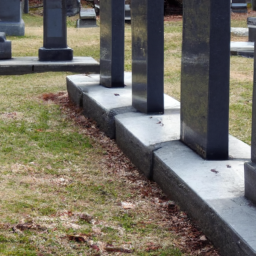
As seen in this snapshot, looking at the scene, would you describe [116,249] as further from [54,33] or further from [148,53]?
[54,33]

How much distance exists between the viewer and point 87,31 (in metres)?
16.5

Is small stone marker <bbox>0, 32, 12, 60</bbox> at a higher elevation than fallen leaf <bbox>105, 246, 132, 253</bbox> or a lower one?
higher

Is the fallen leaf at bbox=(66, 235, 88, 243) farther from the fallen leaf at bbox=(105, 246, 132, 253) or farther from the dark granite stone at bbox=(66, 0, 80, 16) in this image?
the dark granite stone at bbox=(66, 0, 80, 16)

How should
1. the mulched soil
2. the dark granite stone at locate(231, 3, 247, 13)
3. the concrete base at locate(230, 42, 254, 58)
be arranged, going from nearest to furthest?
the mulched soil
the concrete base at locate(230, 42, 254, 58)
the dark granite stone at locate(231, 3, 247, 13)

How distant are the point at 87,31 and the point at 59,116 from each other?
10.6 meters

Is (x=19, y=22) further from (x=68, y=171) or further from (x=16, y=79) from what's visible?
(x=68, y=171)

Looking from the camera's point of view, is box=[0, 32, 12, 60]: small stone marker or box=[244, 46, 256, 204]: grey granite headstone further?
box=[0, 32, 12, 60]: small stone marker

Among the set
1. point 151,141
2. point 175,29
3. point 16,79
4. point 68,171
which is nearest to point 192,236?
point 151,141

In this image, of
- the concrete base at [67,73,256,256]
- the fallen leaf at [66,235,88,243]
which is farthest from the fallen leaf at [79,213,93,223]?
the concrete base at [67,73,256,256]

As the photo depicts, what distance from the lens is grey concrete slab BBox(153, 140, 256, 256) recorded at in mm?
2695

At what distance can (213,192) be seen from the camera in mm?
3119

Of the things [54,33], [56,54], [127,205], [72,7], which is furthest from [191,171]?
[72,7]

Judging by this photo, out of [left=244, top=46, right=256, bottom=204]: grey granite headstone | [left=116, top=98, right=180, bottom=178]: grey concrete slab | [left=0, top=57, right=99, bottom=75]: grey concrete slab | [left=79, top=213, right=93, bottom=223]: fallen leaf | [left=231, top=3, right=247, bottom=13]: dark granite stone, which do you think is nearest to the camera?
[left=244, top=46, right=256, bottom=204]: grey granite headstone

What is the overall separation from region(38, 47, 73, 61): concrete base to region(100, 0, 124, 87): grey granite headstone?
3.68 m
